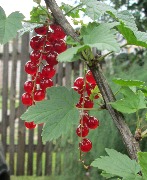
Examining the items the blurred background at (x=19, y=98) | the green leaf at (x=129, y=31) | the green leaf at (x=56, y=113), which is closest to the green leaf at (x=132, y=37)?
the green leaf at (x=129, y=31)

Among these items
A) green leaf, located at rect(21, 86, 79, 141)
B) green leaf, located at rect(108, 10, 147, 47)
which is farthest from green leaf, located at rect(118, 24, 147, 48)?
green leaf, located at rect(21, 86, 79, 141)

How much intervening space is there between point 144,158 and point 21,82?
137 inches

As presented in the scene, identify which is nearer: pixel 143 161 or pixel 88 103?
pixel 143 161

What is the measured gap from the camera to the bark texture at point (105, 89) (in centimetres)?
48

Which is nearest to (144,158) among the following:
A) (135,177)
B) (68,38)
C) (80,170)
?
(135,177)

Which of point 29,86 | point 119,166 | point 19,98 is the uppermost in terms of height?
point 19,98

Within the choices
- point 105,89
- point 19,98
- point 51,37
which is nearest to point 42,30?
point 51,37

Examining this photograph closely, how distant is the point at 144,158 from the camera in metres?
0.46

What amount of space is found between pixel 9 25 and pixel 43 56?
80 mm

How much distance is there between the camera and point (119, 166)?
1.71 ft

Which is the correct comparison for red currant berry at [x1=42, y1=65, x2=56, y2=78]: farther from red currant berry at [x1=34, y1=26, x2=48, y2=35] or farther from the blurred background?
the blurred background

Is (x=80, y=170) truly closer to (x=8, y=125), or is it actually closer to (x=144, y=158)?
(x=8, y=125)

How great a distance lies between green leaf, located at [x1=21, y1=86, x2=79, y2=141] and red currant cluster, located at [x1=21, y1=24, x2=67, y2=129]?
34 mm

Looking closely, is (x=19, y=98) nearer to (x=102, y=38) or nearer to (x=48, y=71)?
(x=48, y=71)
